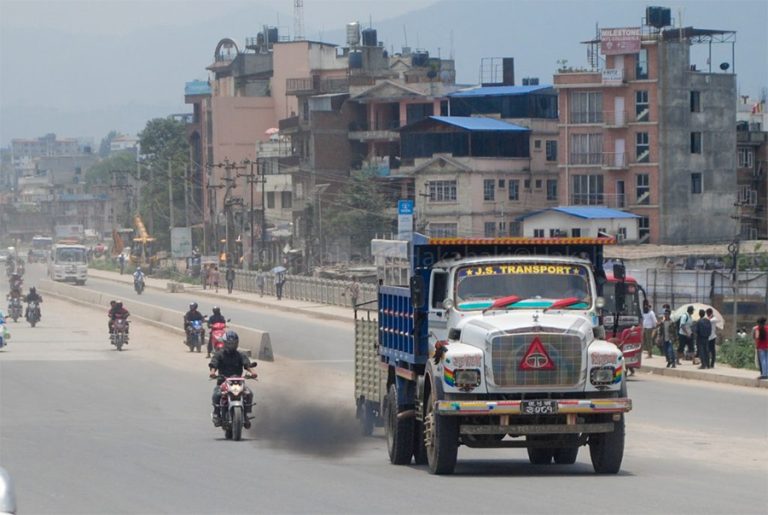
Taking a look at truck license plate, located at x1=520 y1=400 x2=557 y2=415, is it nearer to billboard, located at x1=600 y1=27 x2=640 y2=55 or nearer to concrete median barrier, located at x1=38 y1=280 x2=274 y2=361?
concrete median barrier, located at x1=38 y1=280 x2=274 y2=361

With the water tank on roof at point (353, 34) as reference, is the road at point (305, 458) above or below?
below

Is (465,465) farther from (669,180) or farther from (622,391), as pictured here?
(669,180)

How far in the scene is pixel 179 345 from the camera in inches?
1864

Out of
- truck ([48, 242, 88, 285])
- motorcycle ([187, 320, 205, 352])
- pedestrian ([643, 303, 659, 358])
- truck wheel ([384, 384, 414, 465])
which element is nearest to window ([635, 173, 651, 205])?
truck ([48, 242, 88, 285])

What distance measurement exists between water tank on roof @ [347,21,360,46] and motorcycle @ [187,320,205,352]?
7525cm

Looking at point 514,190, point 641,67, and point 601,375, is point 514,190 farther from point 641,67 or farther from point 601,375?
point 601,375

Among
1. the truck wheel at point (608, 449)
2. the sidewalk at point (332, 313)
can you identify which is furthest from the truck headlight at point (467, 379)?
the sidewalk at point (332, 313)

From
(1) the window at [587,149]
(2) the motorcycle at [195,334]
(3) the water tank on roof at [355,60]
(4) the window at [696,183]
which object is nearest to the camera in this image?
(2) the motorcycle at [195,334]

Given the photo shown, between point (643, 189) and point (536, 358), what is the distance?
223 feet

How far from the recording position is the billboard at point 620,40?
260ft

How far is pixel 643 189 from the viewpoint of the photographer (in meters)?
81.1

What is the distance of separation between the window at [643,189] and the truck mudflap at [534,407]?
67292mm

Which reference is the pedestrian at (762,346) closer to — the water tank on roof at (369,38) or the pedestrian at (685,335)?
the pedestrian at (685,335)

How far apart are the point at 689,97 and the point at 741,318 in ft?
116
